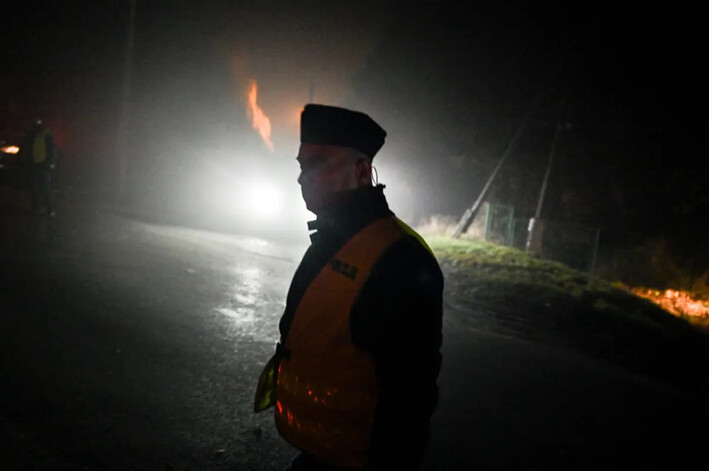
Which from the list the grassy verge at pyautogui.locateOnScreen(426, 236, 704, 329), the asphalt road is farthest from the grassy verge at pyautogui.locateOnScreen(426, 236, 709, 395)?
the asphalt road

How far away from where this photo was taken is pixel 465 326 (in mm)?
7379

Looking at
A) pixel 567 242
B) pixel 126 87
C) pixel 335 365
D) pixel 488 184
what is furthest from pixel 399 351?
pixel 126 87

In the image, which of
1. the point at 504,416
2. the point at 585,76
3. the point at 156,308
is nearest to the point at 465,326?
the point at 504,416

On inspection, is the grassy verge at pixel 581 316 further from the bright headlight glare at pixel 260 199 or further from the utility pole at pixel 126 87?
the utility pole at pixel 126 87

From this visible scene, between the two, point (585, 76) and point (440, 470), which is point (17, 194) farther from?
point (585, 76)

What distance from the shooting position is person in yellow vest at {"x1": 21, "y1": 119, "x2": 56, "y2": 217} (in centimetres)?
905

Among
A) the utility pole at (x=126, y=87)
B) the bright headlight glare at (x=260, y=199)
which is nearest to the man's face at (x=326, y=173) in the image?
the utility pole at (x=126, y=87)

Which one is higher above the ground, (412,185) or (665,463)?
(412,185)

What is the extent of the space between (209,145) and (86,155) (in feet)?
27.7

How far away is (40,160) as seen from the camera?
9.07 meters

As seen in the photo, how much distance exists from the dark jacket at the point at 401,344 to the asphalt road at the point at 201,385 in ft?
6.61

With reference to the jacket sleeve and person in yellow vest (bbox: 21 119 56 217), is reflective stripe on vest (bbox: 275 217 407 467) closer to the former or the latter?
the jacket sleeve

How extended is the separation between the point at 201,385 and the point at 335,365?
9.64 feet

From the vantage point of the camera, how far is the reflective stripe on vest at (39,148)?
29.7ft
